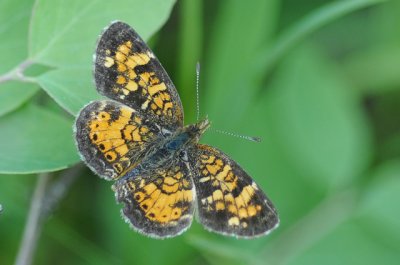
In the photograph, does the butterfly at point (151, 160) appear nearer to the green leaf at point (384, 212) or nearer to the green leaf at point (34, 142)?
the green leaf at point (34, 142)

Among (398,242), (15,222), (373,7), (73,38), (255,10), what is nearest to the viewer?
(73,38)

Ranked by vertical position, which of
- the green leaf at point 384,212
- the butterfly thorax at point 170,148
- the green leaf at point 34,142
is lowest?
the green leaf at point 384,212

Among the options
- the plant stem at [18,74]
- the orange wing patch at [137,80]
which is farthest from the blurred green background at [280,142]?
the orange wing patch at [137,80]

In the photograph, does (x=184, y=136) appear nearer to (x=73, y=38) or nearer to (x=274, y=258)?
(x=73, y=38)

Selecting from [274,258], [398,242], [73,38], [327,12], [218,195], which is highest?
[327,12]

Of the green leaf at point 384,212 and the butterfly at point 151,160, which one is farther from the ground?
the butterfly at point 151,160

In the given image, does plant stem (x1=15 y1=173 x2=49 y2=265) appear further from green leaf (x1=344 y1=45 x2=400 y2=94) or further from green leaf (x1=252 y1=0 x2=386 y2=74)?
green leaf (x1=344 y1=45 x2=400 y2=94)

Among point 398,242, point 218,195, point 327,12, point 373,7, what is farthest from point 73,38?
point 373,7
